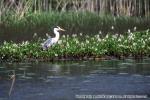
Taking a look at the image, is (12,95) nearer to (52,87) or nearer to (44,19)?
(52,87)

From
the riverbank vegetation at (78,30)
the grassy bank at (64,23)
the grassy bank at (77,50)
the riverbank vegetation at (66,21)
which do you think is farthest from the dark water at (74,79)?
the grassy bank at (64,23)

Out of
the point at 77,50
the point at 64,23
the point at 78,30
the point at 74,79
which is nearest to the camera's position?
the point at 74,79

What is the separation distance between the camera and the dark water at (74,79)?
22.6 metres

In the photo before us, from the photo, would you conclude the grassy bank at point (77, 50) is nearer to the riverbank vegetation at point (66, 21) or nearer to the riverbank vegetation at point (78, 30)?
the riverbank vegetation at point (78, 30)

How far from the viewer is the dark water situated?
22578 millimetres

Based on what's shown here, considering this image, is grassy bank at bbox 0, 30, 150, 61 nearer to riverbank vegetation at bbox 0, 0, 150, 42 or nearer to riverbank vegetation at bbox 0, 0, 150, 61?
riverbank vegetation at bbox 0, 0, 150, 61

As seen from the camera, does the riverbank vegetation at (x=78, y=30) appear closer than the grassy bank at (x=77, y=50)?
No

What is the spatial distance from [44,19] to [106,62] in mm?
26375

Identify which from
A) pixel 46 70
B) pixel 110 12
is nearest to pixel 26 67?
pixel 46 70

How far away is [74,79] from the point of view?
1020 inches

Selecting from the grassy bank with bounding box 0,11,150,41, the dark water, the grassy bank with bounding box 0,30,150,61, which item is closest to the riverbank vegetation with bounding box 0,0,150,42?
the grassy bank with bounding box 0,11,150,41

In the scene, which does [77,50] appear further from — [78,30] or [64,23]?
[64,23]

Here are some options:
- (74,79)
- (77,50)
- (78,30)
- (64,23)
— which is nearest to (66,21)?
(64,23)

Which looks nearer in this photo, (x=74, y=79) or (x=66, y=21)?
(x=74, y=79)
